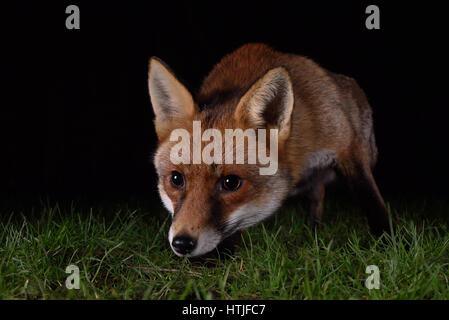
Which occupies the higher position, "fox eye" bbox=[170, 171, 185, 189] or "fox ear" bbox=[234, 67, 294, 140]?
"fox ear" bbox=[234, 67, 294, 140]

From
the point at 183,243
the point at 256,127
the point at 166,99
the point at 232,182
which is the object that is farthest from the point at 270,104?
the point at 183,243

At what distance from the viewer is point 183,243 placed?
8.59 ft

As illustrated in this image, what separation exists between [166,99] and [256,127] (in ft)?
2.47

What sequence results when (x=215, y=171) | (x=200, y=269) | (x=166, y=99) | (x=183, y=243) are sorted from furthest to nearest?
1. (x=166, y=99)
2. (x=200, y=269)
3. (x=215, y=171)
4. (x=183, y=243)

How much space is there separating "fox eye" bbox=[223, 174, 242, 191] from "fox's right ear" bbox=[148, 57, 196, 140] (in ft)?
1.98

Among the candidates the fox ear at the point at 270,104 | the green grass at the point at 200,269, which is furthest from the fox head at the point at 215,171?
the green grass at the point at 200,269

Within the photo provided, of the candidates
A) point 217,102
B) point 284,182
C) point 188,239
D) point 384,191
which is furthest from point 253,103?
point 384,191

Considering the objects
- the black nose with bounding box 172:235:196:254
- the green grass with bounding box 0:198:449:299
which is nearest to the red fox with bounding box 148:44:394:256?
the black nose with bounding box 172:235:196:254

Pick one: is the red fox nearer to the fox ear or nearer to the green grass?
the fox ear

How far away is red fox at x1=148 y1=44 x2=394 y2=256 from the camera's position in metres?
2.89

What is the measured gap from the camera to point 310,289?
2.43 m

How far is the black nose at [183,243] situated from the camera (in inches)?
103

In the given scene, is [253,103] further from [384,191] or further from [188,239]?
[384,191]

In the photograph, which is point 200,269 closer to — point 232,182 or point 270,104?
point 232,182
